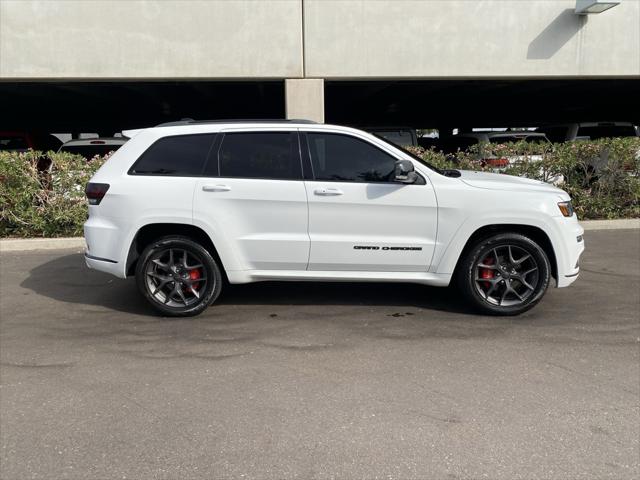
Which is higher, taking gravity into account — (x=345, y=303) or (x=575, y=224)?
(x=575, y=224)

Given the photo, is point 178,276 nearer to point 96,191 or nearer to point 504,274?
point 96,191

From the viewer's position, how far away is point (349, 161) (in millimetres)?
4922

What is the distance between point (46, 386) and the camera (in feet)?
12.2

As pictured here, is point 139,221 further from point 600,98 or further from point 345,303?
point 600,98

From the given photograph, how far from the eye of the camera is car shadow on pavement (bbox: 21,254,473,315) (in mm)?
5441

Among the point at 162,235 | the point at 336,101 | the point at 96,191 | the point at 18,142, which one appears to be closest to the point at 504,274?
the point at 162,235

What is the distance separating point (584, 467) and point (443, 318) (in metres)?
2.26

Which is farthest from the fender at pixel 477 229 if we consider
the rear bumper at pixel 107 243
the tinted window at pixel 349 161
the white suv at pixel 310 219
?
the rear bumper at pixel 107 243

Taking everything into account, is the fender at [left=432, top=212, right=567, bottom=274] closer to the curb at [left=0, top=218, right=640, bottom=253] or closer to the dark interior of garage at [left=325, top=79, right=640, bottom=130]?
the curb at [left=0, top=218, right=640, bottom=253]

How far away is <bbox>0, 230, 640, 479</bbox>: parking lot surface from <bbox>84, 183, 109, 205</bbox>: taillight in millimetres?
1143

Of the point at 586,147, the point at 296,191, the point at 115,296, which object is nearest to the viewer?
the point at 296,191

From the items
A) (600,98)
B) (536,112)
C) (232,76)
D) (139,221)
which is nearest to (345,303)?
(139,221)

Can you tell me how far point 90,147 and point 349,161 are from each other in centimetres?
632
